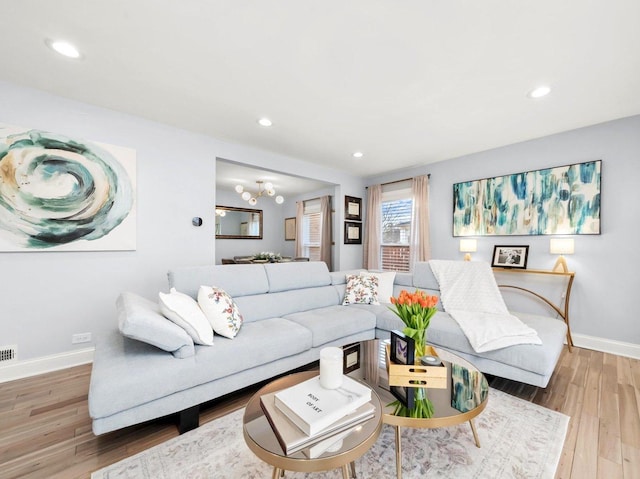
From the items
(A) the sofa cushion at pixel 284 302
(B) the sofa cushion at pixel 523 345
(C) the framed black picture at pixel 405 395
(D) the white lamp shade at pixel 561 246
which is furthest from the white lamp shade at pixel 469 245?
(C) the framed black picture at pixel 405 395

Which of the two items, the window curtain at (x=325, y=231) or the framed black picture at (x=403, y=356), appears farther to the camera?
the window curtain at (x=325, y=231)

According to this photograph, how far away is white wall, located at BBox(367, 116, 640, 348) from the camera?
2.88m

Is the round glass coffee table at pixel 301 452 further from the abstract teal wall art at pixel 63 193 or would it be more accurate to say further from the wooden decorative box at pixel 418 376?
the abstract teal wall art at pixel 63 193

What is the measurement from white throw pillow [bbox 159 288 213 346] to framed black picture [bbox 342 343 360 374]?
945 mm

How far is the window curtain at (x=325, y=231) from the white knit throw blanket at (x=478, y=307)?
10.3 feet

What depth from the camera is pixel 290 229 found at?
25.0 ft

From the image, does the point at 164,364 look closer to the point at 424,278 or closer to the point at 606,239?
the point at 424,278

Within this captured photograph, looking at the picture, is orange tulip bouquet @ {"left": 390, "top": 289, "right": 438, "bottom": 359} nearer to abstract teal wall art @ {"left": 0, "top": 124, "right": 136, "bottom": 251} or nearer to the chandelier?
abstract teal wall art @ {"left": 0, "top": 124, "right": 136, "bottom": 251}

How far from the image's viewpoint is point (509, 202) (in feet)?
12.0

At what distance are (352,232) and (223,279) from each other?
3.22m

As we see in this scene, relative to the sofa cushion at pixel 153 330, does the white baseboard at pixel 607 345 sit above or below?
below

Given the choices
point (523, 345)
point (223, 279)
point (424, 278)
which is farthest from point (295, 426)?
point (424, 278)

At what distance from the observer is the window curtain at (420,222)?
14.7 feet

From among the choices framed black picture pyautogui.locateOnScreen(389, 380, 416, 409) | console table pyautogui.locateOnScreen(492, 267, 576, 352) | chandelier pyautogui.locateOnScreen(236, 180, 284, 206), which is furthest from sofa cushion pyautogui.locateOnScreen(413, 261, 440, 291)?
chandelier pyautogui.locateOnScreen(236, 180, 284, 206)
